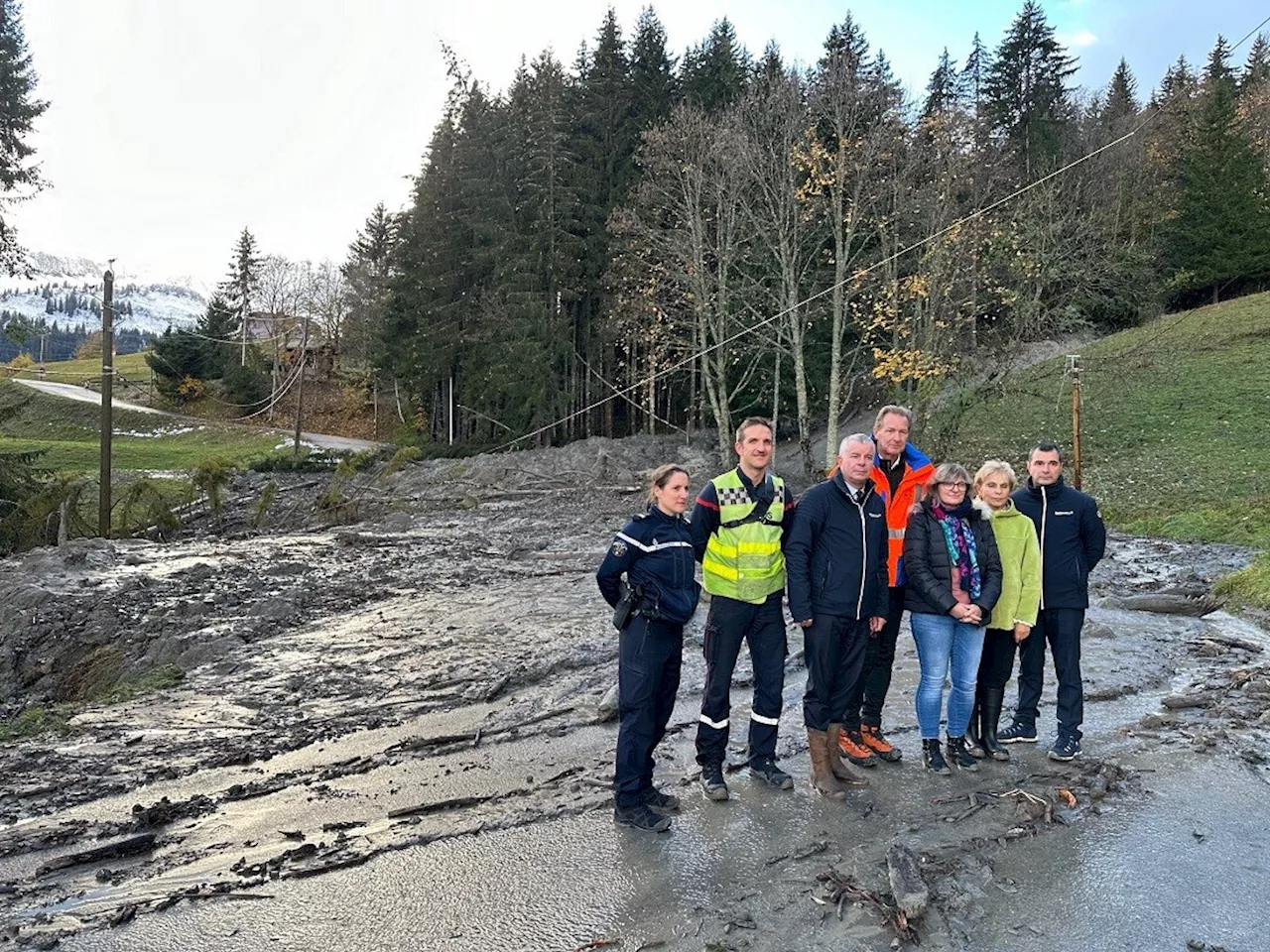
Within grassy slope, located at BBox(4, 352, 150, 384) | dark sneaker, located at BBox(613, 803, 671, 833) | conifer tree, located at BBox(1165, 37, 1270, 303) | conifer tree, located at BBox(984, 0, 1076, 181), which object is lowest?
dark sneaker, located at BBox(613, 803, 671, 833)

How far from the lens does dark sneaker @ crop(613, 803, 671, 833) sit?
4.48 m

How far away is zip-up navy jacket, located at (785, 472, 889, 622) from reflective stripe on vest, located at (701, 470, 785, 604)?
13cm

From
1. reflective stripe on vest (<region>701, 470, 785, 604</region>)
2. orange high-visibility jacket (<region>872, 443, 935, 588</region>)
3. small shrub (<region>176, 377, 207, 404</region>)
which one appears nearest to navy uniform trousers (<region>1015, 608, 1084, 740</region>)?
orange high-visibility jacket (<region>872, 443, 935, 588</region>)

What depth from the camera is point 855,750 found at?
5.33 m

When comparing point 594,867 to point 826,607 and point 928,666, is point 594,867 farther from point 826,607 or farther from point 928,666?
point 928,666

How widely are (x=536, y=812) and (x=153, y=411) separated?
2248 inches

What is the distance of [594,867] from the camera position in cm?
411

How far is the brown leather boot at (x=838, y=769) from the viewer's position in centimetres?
497

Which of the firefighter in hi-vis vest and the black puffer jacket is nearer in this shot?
the firefighter in hi-vis vest

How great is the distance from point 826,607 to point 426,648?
523 centimetres

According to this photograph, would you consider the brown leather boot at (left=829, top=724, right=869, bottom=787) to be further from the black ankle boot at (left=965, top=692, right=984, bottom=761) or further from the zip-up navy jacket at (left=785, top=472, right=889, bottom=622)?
the black ankle boot at (left=965, top=692, right=984, bottom=761)

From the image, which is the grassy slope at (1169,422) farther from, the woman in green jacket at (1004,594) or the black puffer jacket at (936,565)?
the black puffer jacket at (936,565)

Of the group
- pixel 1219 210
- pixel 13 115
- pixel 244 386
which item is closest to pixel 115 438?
pixel 244 386

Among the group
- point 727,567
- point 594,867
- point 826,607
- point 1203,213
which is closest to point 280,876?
point 594,867
